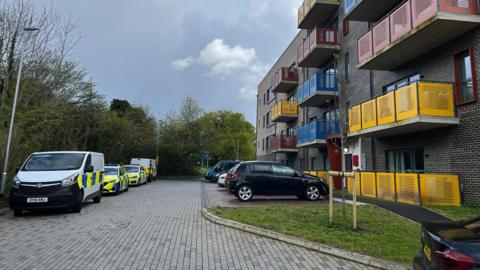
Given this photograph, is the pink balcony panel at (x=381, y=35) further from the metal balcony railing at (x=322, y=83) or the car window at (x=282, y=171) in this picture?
the metal balcony railing at (x=322, y=83)

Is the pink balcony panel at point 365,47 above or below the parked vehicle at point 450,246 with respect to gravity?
above

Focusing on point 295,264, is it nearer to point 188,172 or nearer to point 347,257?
point 347,257

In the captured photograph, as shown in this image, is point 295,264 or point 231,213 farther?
point 231,213

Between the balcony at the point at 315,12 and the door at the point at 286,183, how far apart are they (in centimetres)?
1256

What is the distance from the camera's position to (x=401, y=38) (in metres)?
12.3

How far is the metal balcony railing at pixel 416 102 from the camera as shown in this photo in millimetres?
11508

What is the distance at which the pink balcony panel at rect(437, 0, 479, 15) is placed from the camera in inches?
422

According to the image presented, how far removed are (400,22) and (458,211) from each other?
680 cm

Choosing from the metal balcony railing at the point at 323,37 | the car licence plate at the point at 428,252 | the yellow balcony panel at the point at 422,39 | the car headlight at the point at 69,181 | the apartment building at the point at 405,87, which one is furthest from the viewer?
the metal balcony railing at the point at 323,37

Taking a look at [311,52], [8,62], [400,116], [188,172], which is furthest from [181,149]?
[400,116]

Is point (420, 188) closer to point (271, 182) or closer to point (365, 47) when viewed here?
point (271, 182)

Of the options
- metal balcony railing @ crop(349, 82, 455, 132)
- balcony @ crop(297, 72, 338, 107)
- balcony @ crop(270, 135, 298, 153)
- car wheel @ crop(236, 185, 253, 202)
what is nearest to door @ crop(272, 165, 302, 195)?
car wheel @ crop(236, 185, 253, 202)

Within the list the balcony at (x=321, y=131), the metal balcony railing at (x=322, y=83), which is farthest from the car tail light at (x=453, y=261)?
the metal balcony railing at (x=322, y=83)

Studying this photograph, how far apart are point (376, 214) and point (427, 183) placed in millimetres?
2964
